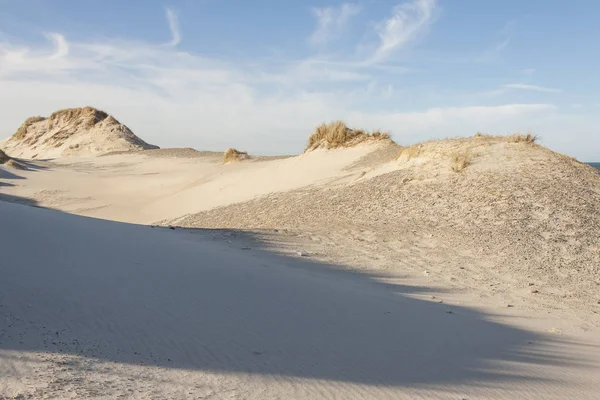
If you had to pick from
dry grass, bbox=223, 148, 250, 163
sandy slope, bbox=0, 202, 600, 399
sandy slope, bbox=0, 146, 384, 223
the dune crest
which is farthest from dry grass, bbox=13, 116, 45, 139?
sandy slope, bbox=0, 202, 600, 399

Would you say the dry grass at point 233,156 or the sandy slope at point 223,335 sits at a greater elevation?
the dry grass at point 233,156

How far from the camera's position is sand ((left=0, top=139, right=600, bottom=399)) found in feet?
10.1

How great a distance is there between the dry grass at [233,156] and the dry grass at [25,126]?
3455 cm

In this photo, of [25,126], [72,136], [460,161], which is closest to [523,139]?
[460,161]

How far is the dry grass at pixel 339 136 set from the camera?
20.5 m

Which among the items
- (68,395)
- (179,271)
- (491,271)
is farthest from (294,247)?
(68,395)

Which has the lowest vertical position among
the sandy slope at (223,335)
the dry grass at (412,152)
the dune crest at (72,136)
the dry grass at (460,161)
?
the sandy slope at (223,335)

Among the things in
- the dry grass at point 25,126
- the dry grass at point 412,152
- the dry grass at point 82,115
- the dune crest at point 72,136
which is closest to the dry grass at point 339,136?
the dry grass at point 412,152

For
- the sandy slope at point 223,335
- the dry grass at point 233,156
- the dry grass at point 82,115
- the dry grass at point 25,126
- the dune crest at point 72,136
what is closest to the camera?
the sandy slope at point 223,335

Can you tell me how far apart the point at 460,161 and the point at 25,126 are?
5177 centimetres

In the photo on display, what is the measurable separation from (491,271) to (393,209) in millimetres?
3599

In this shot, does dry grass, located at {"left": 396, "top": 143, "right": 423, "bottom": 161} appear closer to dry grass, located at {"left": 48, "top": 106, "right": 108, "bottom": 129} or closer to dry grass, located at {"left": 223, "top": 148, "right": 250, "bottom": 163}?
dry grass, located at {"left": 223, "top": 148, "right": 250, "bottom": 163}

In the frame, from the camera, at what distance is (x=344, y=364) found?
11.8ft

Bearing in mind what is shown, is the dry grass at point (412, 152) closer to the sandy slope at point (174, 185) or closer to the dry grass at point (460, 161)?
the dry grass at point (460, 161)
